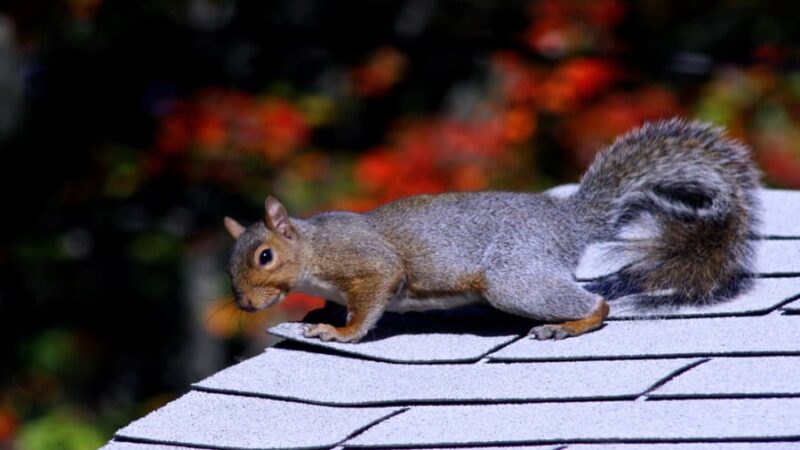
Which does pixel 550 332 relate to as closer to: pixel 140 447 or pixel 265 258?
pixel 265 258

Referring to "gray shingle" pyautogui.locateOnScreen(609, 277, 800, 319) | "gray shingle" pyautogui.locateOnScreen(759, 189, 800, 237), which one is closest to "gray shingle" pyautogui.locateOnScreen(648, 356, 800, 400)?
"gray shingle" pyautogui.locateOnScreen(609, 277, 800, 319)

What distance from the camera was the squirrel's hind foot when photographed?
3.10 meters

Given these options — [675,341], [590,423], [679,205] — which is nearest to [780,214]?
[679,205]

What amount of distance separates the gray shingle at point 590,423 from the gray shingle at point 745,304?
0.68 meters

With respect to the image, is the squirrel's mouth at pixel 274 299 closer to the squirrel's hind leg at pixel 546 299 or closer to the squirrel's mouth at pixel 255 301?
the squirrel's mouth at pixel 255 301

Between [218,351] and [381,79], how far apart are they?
1796mm

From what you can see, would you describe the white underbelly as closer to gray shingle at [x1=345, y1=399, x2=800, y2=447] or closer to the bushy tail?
the bushy tail

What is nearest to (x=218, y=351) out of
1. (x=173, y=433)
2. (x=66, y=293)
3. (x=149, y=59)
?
(x=66, y=293)

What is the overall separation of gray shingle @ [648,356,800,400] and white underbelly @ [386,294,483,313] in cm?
87

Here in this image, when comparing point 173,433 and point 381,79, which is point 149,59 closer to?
point 381,79

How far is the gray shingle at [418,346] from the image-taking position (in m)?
2.99

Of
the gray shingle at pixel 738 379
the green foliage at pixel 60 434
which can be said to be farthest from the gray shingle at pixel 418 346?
the green foliage at pixel 60 434

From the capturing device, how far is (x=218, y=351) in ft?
26.0

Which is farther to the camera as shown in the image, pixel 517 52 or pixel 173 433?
pixel 517 52
